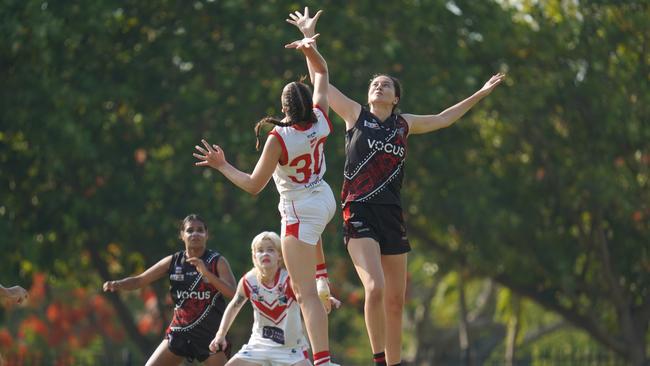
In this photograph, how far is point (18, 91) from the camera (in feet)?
69.9

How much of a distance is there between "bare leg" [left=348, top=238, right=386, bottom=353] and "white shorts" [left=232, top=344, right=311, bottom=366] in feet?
4.75

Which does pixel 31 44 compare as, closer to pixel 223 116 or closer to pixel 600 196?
pixel 223 116

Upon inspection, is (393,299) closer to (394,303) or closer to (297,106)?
(394,303)

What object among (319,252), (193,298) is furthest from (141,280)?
(319,252)

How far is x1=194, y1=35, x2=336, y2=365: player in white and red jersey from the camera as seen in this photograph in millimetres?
9047

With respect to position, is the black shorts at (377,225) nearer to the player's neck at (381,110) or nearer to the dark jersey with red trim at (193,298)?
the player's neck at (381,110)

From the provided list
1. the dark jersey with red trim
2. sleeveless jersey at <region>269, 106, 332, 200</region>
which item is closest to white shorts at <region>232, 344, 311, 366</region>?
the dark jersey with red trim

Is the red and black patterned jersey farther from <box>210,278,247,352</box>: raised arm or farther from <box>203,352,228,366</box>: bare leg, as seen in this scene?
<box>203,352,228,366</box>: bare leg

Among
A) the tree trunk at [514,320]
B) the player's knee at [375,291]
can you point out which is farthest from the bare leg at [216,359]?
the tree trunk at [514,320]

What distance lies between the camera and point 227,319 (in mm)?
10742

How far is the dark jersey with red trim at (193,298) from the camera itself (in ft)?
37.7

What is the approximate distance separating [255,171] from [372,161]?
111 centimetres

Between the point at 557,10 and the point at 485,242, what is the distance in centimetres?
463

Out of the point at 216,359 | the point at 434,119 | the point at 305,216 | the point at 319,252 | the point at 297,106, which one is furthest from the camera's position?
the point at 216,359
